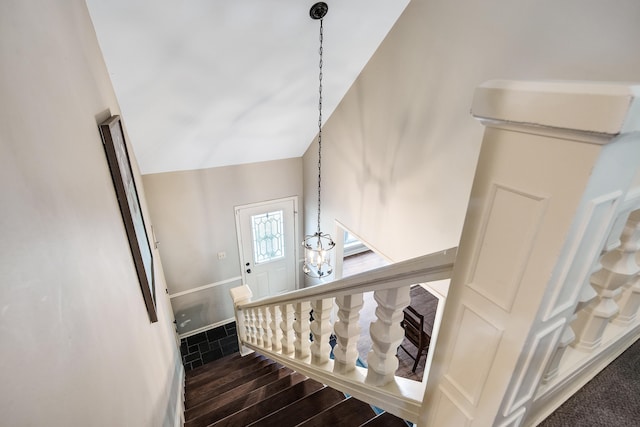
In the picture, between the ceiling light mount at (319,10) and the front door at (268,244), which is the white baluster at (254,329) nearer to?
the front door at (268,244)

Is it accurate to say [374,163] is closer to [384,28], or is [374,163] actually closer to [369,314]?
[384,28]

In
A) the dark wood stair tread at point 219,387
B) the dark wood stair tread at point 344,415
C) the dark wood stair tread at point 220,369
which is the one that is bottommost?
the dark wood stair tread at point 220,369

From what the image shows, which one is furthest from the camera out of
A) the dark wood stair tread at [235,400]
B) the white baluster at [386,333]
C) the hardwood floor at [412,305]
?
the hardwood floor at [412,305]

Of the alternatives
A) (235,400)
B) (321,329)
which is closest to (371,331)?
(321,329)

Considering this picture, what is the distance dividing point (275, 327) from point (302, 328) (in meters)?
0.65

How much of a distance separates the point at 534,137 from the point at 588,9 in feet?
5.73

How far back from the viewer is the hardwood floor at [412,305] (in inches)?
153

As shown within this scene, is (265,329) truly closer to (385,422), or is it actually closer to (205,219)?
(385,422)

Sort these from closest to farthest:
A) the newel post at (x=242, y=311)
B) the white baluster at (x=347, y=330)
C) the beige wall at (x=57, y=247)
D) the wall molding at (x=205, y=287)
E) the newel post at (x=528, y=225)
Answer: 1. the newel post at (x=528, y=225)
2. the beige wall at (x=57, y=247)
3. the white baluster at (x=347, y=330)
4. the newel post at (x=242, y=311)
5. the wall molding at (x=205, y=287)

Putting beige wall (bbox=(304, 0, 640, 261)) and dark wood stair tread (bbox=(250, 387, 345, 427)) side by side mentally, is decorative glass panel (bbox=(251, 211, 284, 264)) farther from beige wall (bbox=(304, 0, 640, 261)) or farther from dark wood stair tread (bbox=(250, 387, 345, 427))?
dark wood stair tread (bbox=(250, 387, 345, 427))

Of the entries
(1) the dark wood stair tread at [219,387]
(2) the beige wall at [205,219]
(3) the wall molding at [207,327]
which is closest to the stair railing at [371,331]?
(1) the dark wood stair tread at [219,387]

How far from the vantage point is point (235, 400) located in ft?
6.48

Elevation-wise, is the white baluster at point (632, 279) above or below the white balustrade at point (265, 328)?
above

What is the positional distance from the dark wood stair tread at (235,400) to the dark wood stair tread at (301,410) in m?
0.40
